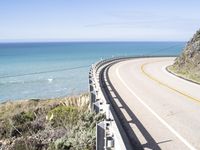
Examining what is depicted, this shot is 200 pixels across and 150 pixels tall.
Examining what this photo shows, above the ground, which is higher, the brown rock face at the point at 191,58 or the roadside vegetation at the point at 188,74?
the brown rock face at the point at 191,58

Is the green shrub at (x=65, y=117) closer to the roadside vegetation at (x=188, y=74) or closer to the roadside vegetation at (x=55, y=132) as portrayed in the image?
the roadside vegetation at (x=55, y=132)

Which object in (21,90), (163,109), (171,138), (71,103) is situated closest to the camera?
(171,138)

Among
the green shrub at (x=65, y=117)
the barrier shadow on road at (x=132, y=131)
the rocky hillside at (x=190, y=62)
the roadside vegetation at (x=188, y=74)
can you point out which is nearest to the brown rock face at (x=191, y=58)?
the rocky hillside at (x=190, y=62)

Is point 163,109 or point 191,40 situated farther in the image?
point 191,40

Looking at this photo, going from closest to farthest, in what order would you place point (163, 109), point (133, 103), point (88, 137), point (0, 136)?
point (88, 137), point (0, 136), point (163, 109), point (133, 103)

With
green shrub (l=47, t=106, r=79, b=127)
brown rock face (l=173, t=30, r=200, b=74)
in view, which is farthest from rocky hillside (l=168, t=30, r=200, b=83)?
green shrub (l=47, t=106, r=79, b=127)

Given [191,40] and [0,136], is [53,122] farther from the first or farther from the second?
[191,40]

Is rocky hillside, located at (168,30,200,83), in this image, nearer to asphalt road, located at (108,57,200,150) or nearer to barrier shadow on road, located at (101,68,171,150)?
asphalt road, located at (108,57,200,150)

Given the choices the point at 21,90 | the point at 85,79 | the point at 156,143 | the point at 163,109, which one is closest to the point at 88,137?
the point at 156,143
